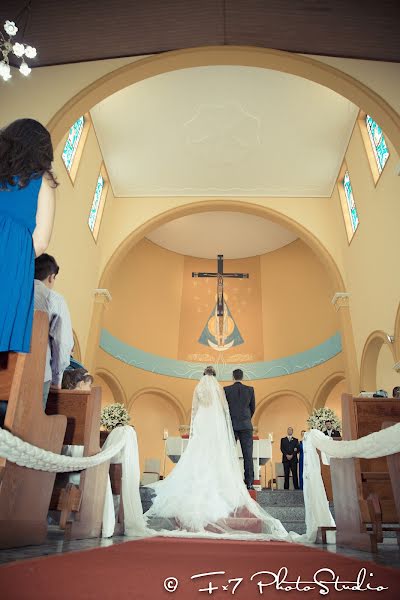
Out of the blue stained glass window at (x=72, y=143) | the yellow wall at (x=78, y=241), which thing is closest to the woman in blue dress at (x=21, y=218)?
the yellow wall at (x=78, y=241)

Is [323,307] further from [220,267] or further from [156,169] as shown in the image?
[156,169]

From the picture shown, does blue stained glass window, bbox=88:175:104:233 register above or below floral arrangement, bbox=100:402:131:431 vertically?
above

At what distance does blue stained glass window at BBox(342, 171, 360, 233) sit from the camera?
11.9 meters

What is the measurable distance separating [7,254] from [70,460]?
1.25m

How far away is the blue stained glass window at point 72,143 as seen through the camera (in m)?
10.1

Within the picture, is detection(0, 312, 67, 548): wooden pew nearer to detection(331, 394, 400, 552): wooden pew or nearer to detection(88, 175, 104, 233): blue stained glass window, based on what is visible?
detection(331, 394, 400, 552): wooden pew

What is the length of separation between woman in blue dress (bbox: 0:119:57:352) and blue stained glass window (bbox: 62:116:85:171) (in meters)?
8.21

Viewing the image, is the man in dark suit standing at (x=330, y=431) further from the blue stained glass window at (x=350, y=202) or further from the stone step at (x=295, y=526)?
the blue stained glass window at (x=350, y=202)

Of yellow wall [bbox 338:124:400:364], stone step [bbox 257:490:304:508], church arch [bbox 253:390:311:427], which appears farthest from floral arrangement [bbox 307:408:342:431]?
church arch [bbox 253:390:311:427]

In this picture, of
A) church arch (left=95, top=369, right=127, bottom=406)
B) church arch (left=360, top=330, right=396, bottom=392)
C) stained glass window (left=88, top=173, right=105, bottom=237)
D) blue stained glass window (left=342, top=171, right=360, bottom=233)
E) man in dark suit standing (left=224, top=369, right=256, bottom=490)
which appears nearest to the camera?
man in dark suit standing (left=224, top=369, right=256, bottom=490)

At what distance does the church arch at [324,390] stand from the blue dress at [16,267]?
45.6ft

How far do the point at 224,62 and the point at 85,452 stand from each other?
6787mm

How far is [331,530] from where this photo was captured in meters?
3.95

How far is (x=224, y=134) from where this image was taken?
11930 mm
